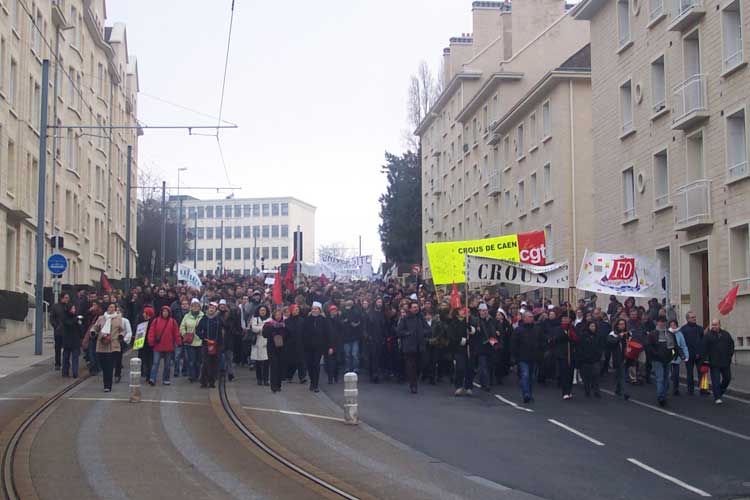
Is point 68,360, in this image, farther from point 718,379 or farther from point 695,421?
point 718,379

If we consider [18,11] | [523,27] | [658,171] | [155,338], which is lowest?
[155,338]

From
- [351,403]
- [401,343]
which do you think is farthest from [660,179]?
[351,403]

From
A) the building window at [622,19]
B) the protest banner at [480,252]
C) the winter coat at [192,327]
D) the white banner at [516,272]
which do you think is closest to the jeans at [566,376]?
the white banner at [516,272]

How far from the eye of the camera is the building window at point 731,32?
26.5 meters

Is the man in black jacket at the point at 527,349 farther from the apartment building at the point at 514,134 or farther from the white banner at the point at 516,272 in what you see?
the apartment building at the point at 514,134

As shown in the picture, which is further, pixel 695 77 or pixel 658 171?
pixel 658 171

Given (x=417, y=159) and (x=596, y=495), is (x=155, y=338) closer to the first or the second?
(x=596, y=495)

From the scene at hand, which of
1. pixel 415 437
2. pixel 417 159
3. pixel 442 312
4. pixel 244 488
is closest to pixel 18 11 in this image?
pixel 442 312

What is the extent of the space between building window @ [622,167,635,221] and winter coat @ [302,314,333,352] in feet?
52.3

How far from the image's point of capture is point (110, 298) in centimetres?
2273

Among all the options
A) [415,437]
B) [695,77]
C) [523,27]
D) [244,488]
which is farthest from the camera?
[523,27]

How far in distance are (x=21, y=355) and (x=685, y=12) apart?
19.8 m

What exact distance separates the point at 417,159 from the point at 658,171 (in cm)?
4592

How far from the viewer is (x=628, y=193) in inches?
1340
